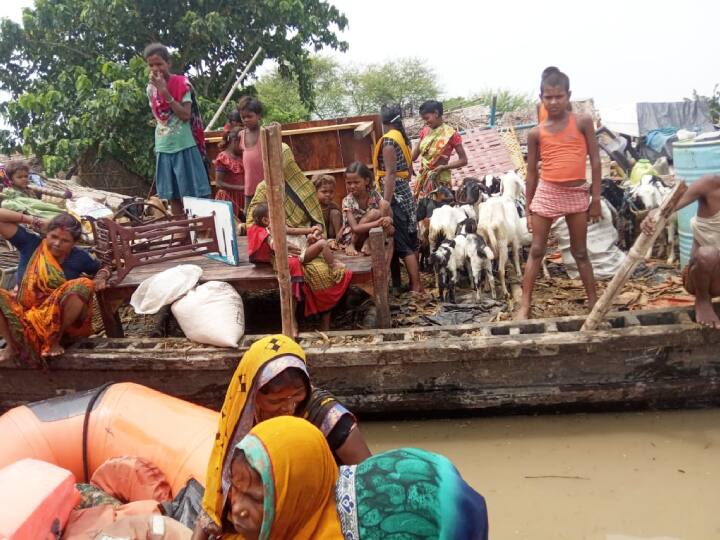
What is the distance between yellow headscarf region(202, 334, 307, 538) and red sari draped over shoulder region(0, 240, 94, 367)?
2294 millimetres

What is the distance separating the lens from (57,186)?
27.6 ft

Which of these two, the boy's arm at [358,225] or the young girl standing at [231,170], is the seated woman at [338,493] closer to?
the boy's arm at [358,225]

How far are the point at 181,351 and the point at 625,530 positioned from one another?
9.06 feet

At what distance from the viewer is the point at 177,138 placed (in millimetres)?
5453

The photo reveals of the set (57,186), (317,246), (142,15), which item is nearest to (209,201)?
(317,246)

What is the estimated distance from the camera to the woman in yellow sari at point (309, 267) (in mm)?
4199

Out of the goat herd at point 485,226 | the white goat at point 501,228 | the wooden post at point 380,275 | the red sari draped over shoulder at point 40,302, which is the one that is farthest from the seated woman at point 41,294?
the white goat at point 501,228

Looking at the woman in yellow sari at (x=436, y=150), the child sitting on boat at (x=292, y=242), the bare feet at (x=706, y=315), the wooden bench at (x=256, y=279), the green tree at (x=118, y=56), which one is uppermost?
the green tree at (x=118, y=56)

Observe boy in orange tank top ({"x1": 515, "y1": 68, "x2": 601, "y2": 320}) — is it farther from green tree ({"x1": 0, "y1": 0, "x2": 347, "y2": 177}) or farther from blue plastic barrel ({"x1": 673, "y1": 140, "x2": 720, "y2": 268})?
green tree ({"x1": 0, "y1": 0, "x2": 347, "y2": 177})

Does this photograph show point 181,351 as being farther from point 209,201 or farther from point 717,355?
point 717,355

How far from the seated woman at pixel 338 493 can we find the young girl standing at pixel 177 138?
4.42 meters

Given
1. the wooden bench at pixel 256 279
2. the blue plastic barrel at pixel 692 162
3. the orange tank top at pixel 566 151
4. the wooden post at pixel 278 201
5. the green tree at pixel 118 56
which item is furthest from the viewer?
the green tree at pixel 118 56

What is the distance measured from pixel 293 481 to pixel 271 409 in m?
0.64

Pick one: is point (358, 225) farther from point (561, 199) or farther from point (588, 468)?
point (588, 468)
